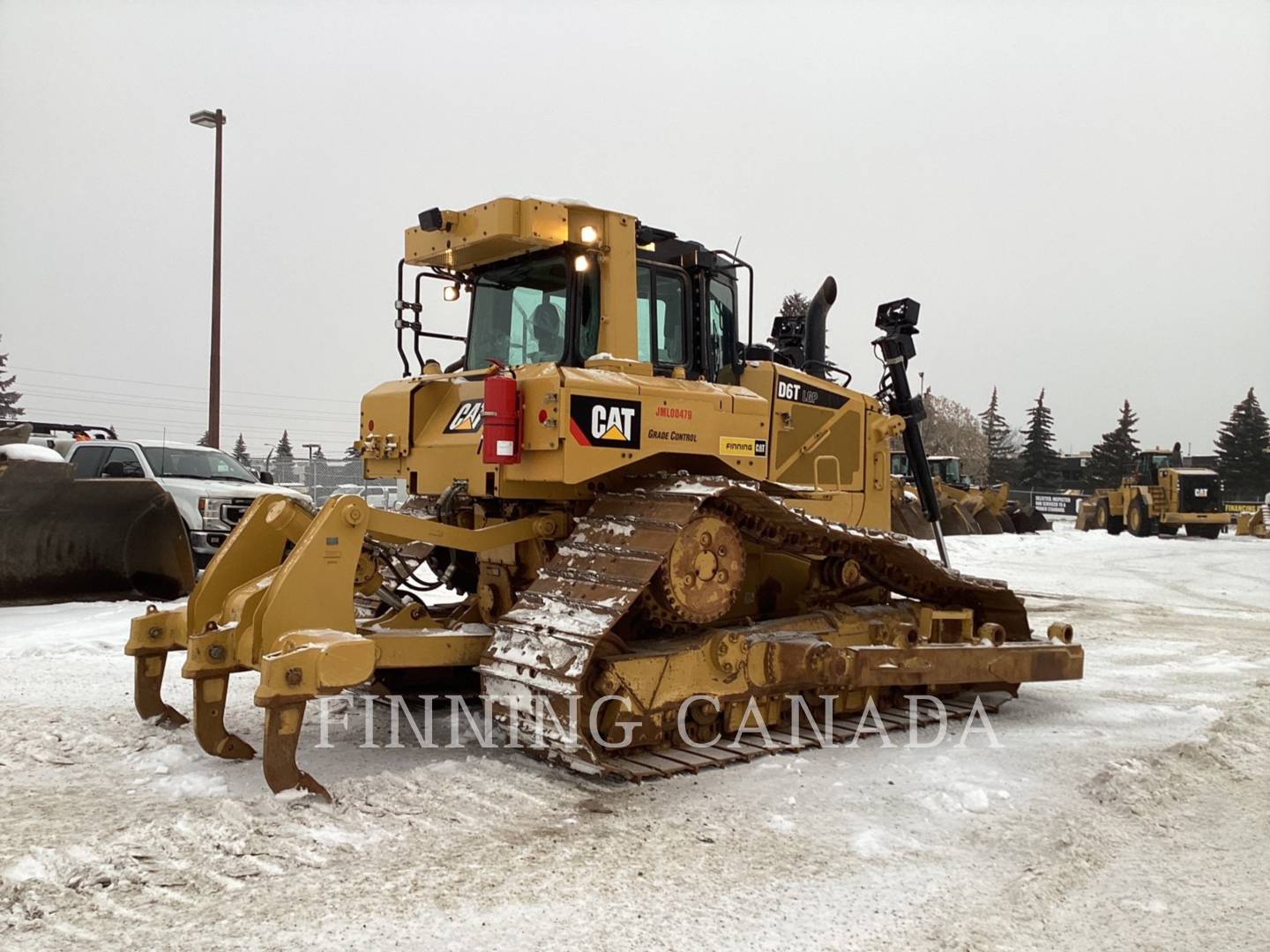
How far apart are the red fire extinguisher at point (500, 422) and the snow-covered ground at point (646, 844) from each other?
58.2 inches

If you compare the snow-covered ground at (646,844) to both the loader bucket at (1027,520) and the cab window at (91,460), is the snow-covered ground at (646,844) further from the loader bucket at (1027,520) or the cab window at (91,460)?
the loader bucket at (1027,520)

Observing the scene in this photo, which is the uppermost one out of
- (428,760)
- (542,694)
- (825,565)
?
(825,565)

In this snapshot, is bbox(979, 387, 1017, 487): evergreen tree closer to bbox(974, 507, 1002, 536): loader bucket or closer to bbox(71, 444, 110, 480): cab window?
bbox(974, 507, 1002, 536): loader bucket

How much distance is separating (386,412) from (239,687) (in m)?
2.23

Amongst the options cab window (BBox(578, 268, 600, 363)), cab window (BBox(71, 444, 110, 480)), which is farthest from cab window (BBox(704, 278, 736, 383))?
cab window (BBox(71, 444, 110, 480))

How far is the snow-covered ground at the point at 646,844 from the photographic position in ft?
10.7

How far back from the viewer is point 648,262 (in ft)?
19.3

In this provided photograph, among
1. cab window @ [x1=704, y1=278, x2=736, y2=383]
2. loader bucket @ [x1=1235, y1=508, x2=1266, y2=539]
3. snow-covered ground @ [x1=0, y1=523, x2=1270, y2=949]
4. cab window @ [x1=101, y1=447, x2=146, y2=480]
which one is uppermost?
cab window @ [x1=704, y1=278, x2=736, y2=383]

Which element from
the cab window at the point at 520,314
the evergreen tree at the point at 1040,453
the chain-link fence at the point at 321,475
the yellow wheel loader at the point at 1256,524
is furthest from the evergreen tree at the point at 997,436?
the cab window at the point at 520,314

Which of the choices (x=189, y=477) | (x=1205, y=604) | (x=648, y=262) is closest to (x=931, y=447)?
(x=1205, y=604)

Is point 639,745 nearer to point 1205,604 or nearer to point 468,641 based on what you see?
point 468,641

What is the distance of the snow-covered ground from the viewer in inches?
129

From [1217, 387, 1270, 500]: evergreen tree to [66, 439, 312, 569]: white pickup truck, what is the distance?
61.7 meters

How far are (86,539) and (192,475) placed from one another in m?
3.30
